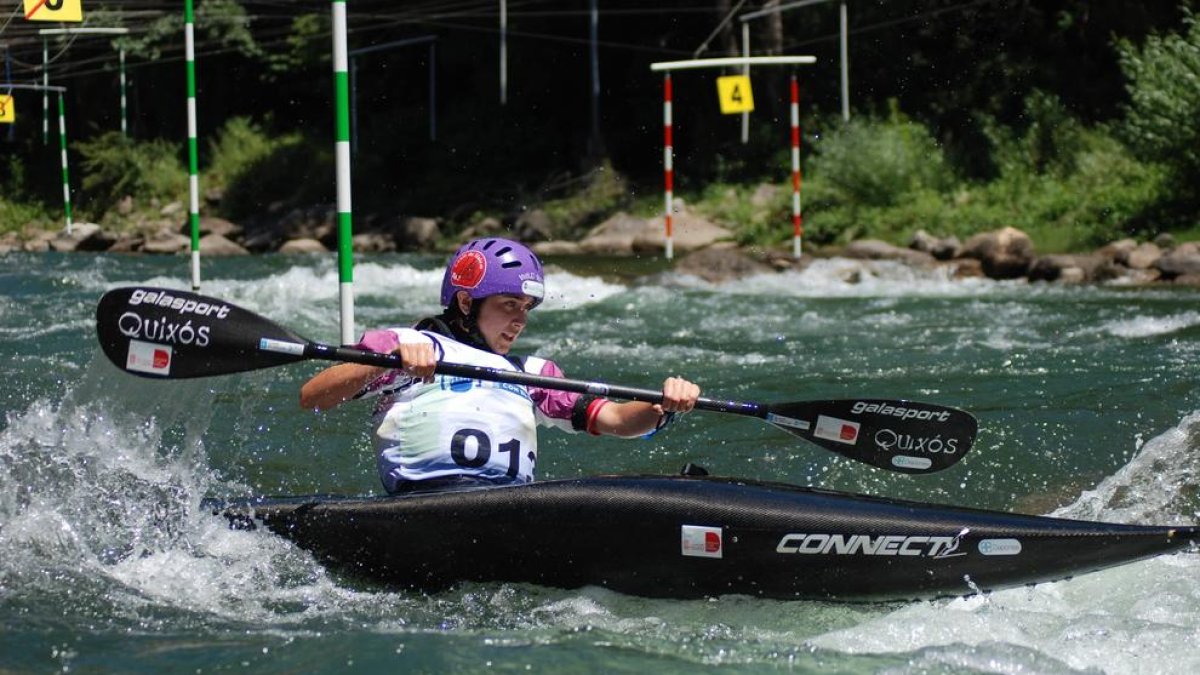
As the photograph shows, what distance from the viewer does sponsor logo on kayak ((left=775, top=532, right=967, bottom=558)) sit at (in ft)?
12.9

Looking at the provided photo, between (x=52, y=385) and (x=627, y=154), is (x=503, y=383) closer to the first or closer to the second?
(x=52, y=385)

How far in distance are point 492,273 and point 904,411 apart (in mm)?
1273

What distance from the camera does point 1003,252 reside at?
48.5 ft

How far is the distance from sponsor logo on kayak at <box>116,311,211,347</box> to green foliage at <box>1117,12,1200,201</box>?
1281 centimetres

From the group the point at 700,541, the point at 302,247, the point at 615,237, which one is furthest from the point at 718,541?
the point at 302,247

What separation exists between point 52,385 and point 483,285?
437 centimetres

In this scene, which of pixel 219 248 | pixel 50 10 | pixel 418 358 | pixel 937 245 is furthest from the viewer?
pixel 219 248

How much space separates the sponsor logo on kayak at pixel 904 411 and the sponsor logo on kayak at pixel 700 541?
81cm

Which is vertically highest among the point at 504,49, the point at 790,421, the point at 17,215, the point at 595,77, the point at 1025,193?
the point at 504,49

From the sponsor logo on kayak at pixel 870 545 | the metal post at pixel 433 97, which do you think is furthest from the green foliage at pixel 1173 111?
the metal post at pixel 433 97

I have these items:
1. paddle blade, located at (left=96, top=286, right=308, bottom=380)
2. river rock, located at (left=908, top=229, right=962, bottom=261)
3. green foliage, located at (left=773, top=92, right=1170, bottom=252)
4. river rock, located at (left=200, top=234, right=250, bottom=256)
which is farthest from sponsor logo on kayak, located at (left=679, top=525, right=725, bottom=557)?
river rock, located at (left=200, top=234, right=250, bottom=256)

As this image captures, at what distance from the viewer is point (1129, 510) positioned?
536 cm

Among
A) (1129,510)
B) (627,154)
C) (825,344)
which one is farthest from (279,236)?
(1129,510)

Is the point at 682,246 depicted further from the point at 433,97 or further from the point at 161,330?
the point at 161,330
